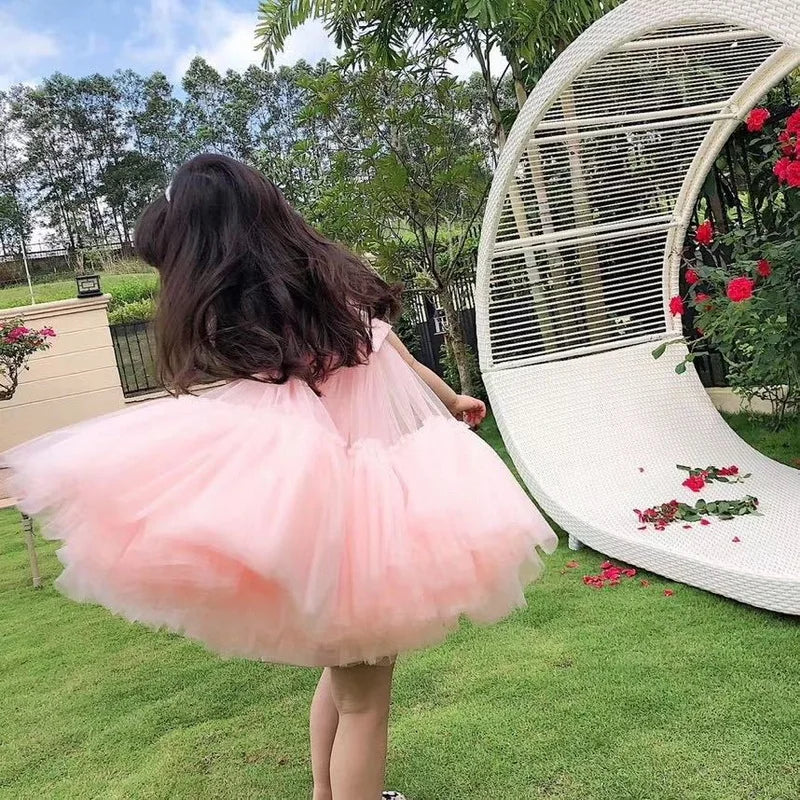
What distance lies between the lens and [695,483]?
3361 millimetres

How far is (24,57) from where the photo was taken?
34.6 metres

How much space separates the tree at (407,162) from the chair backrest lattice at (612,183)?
6.94 feet

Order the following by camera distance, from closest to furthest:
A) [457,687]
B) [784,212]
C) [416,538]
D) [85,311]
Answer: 1. [416,538]
2. [457,687]
3. [784,212]
4. [85,311]

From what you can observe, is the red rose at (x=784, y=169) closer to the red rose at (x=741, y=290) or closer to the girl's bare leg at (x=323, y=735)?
the red rose at (x=741, y=290)

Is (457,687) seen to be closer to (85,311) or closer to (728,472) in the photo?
(728,472)

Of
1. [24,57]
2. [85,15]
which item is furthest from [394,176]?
[24,57]

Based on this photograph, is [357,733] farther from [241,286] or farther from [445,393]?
[241,286]

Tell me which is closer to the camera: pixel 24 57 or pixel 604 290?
pixel 604 290

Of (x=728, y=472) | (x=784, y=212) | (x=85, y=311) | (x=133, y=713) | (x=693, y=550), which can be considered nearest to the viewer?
(x=133, y=713)

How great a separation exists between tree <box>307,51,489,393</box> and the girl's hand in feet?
15.4

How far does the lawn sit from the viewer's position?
6.09 feet

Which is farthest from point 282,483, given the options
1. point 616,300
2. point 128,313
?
point 128,313

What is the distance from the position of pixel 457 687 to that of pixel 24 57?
3921cm

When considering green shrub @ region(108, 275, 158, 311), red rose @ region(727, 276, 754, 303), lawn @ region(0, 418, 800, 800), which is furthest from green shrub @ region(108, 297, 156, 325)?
red rose @ region(727, 276, 754, 303)
